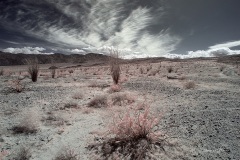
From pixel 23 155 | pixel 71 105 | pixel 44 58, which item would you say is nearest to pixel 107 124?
pixel 23 155

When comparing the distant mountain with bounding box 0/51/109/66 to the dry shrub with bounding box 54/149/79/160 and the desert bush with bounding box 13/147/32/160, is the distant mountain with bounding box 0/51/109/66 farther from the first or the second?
the dry shrub with bounding box 54/149/79/160

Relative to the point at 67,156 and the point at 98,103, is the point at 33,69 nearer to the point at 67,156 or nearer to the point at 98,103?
the point at 98,103

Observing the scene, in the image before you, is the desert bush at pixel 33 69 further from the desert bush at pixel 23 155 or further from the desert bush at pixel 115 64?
the desert bush at pixel 23 155

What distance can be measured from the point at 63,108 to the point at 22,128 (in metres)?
2.04

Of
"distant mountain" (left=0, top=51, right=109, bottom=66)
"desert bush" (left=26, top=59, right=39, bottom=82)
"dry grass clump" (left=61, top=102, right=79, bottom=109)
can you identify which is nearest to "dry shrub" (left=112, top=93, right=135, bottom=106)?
"dry grass clump" (left=61, top=102, right=79, bottom=109)

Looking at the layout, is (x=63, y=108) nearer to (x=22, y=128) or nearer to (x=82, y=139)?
(x=22, y=128)

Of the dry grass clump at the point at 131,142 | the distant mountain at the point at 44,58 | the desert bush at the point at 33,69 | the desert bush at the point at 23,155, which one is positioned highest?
the distant mountain at the point at 44,58

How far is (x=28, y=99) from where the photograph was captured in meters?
8.15

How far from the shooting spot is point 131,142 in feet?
13.0

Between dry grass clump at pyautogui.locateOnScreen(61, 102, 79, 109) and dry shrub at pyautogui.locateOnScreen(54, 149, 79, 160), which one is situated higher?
dry grass clump at pyautogui.locateOnScreen(61, 102, 79, 109)

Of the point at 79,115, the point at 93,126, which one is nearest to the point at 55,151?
the point at 93,126

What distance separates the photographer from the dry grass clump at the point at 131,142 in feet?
11.8

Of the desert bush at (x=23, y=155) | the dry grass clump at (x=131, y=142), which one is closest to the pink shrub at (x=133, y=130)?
the dry grass clump at (x=131, y=142)

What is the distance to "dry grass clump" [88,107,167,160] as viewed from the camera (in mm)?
3607
